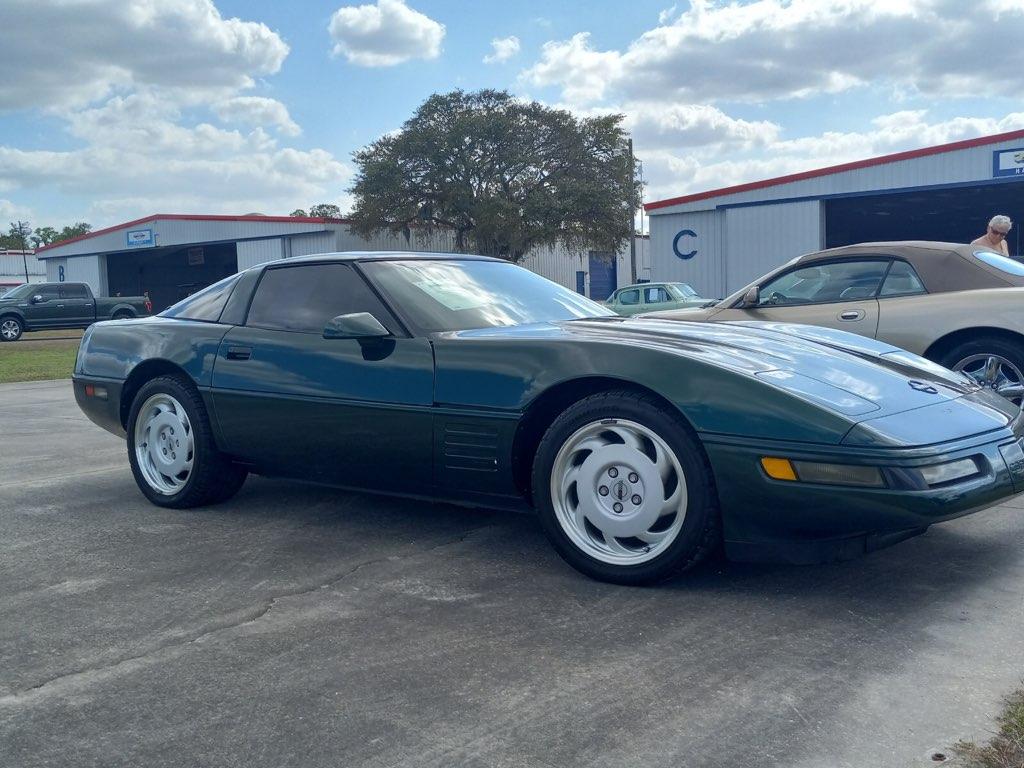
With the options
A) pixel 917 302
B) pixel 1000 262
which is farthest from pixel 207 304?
pixel 1000 262

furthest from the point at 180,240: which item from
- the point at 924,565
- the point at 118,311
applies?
the point at 924,565

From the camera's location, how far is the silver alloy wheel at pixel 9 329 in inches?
1125

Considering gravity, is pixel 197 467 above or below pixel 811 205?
below

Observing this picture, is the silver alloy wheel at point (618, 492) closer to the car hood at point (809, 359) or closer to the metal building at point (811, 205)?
the car hood at point (809, 359)

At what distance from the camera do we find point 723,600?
135 inches

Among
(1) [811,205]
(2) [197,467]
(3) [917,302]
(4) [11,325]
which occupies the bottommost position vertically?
(2) [197,467]

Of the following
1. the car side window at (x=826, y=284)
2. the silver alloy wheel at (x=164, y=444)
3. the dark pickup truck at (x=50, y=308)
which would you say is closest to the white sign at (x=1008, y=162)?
the car side window at (x=826, y=284)

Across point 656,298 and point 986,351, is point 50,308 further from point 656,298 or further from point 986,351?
point 986,351

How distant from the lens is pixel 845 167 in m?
26.1

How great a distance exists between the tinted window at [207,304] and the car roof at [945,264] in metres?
4.04

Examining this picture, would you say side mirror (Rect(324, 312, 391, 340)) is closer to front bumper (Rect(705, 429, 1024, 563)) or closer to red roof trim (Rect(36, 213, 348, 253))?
front bumper (Rect(705, 429, 1024, 563))

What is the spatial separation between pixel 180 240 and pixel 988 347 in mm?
46200

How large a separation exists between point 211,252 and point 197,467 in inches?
2112

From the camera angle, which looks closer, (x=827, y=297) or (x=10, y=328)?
(x=827, y=297)
